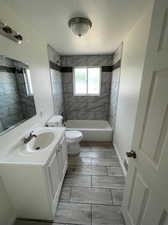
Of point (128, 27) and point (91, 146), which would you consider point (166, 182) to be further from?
point (91, 146)

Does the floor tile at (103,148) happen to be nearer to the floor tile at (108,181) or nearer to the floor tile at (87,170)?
the floor tile at (87,170)

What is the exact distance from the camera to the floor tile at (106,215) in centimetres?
126

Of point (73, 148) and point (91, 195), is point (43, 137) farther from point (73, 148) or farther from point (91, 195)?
point (91, 195)

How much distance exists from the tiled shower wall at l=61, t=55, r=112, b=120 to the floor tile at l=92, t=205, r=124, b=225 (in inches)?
100

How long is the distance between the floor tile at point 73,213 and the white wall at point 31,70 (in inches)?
22.1

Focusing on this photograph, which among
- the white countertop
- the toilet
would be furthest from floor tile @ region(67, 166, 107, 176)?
the white countertop

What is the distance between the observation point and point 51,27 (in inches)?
63.2

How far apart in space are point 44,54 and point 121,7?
1.52 m

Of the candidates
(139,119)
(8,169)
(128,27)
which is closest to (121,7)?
(128,27)

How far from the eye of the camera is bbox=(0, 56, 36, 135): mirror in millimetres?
1174

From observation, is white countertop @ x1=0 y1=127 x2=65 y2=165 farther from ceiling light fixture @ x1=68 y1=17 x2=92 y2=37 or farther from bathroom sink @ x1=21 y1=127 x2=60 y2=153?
ceiling light fixture @ x1=68 y1=17 x2=92 y2=37

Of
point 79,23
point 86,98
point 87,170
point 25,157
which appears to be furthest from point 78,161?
point 79,23

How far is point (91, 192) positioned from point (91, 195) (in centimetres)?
4

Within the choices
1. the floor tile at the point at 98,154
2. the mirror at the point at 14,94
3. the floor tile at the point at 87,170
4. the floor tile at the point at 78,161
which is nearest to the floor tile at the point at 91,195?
the floor tile at the point at 87,170
